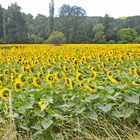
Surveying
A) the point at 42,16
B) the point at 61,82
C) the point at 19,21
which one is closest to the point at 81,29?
the point at 19,21

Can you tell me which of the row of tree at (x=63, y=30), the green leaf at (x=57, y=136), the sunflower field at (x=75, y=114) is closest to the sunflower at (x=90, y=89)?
the sunflower field at (x=75, y=114)

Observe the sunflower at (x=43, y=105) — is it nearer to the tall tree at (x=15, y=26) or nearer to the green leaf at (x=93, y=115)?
the green leaf at (x=93, y=115)

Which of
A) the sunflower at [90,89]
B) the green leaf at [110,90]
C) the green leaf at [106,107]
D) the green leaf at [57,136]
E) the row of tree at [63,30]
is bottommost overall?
the row of tree at [63,30]

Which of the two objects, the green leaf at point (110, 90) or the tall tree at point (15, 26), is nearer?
the green leaf at point (110, 90)

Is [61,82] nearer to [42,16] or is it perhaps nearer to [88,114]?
[88,114]

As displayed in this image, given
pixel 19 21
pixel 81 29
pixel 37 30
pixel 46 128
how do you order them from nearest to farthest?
pixel 46 128 < pixel 19 21 < pixel 81 29 < pixel 37 30

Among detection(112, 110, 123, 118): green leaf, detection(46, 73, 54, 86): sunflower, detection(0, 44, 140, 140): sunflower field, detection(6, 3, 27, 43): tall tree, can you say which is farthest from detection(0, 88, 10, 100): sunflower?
detection(6, 3, 27, 43): tall tree

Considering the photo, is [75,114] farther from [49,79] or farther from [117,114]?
[49,79]

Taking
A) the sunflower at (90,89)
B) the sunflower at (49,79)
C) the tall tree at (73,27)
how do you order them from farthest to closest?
the tall tree at (73,27), the sunflower at (49,79), the sunflower at (90,89)

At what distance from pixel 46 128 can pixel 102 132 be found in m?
0.66

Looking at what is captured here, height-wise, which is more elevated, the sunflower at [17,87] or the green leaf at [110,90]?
the green leaf at [110,90]

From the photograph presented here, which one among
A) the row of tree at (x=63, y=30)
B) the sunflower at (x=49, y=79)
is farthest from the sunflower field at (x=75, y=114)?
the row of tree at (x=63, y=30)

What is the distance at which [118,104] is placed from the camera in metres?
3.62

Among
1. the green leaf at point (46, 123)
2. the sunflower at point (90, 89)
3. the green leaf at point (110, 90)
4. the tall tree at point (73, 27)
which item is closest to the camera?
the green leaf at point (46, 123)
